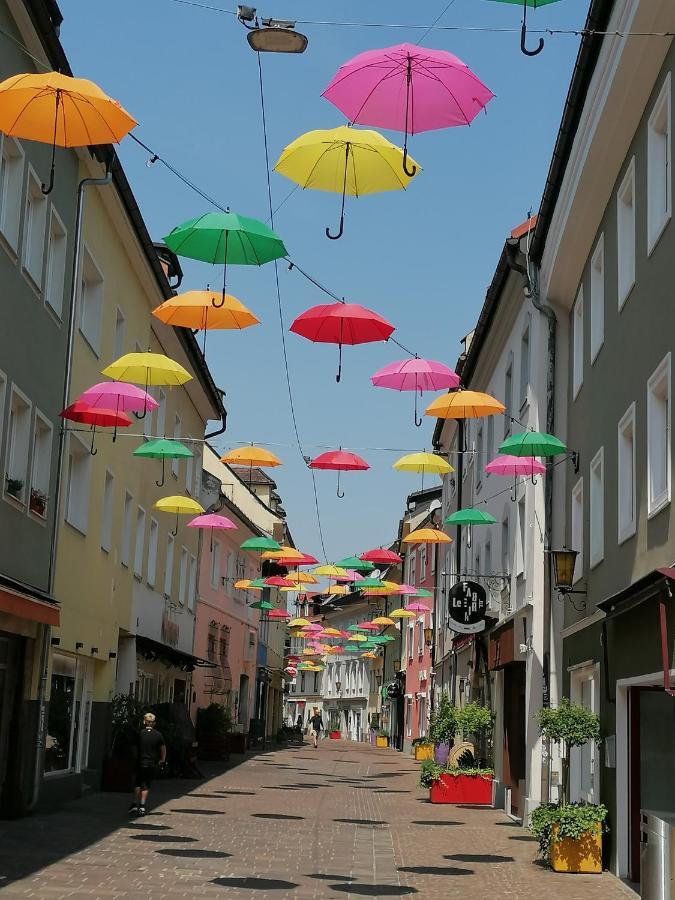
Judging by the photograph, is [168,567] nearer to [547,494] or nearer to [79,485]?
[79,485]

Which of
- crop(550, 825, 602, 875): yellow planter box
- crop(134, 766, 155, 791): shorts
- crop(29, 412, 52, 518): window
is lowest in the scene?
crop(550, 825, 602, 875): yellow planter box

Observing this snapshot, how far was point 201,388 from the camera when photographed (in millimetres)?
35219

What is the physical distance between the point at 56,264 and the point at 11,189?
3.01 metres

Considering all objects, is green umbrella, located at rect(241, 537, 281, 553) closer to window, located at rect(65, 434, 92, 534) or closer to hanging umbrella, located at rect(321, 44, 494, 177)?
window, located at rect(65, 434, 92, 534)

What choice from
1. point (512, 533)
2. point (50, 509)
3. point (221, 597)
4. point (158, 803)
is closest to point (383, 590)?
point (221, 597)

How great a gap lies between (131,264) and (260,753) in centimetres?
2579

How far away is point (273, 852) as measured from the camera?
1588cm

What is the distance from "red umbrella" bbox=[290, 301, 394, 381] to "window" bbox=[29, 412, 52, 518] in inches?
215

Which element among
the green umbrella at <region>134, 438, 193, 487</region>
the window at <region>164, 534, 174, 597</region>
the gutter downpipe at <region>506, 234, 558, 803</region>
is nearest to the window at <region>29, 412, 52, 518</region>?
the green umbrella at <region>134, 438, 193, 487</region>

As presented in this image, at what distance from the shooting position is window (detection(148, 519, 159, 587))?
30359 mm

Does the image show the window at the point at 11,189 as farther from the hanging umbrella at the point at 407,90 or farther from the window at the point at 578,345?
the window at the point at 578,345

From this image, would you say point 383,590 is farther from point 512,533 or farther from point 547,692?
point 547,692

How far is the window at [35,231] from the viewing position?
58.8ft

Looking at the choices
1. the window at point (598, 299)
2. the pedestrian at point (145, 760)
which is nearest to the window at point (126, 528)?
the pedestrian at point (145, 760)
